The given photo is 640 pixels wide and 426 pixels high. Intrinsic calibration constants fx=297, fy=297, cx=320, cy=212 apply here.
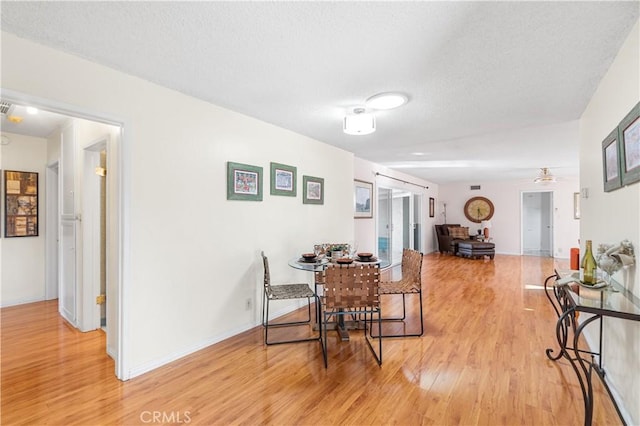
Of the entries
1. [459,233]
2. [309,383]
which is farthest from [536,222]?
[309,383]

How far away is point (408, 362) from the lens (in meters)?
2.51

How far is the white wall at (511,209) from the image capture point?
822cm

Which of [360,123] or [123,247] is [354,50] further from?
[123,247]

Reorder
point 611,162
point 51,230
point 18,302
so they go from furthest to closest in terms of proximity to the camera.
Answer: point 51,230 → point 18,302 → point 611,162

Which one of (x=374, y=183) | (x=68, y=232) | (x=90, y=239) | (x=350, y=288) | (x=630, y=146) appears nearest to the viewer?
(x=630, y=146)

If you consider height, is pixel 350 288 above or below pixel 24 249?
below

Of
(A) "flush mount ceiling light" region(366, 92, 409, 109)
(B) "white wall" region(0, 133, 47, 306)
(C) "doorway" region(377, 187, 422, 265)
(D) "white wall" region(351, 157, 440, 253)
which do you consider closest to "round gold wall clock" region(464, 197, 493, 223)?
(D) "white wall" region(351, 157, 440, 253)

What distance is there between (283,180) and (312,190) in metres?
0.60

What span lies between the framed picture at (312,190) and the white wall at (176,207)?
44cm

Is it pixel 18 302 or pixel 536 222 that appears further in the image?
pixel 536 222

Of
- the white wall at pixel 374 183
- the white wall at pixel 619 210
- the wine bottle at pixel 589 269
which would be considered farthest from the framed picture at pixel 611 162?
the white wall at pixel 374 183

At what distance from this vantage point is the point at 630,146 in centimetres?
167

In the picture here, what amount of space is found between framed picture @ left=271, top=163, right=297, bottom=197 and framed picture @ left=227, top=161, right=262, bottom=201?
22 centimetres

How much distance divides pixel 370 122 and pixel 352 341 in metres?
2.12
